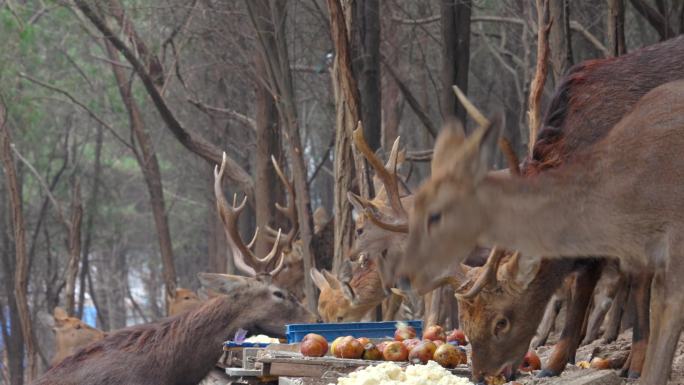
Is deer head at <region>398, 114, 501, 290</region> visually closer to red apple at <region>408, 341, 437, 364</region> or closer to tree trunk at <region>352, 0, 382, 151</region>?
red apple at <region>408, 341, 437, 364</region>

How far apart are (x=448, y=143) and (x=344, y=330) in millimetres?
3059

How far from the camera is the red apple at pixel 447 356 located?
7.33 m

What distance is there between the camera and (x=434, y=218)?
6.55 meters

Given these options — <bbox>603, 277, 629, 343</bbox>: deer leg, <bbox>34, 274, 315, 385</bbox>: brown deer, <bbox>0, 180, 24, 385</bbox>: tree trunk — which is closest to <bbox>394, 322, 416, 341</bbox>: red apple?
<bbox>34, 274, 315, 385</bbox>: brown deer

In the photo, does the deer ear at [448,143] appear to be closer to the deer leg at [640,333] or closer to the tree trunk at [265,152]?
the deer leg at [640,333]

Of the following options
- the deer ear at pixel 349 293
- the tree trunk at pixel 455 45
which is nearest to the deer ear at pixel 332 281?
the deer ear at pixel 349 293

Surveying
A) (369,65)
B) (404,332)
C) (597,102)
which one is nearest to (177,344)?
(404,332)

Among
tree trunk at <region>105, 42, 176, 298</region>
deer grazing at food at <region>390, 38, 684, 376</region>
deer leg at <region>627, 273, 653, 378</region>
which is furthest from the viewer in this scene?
tree trunk at <region>105, 42, 176, 298</region>

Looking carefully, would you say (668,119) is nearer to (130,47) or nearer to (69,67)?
(130,47)

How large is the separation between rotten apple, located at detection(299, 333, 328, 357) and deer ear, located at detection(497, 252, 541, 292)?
1455 millimetres

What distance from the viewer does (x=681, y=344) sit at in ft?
28.3

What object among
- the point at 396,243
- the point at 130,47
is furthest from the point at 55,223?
the point at 396,243

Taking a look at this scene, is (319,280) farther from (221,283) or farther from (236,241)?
(221,283)

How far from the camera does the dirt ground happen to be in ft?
23.0
